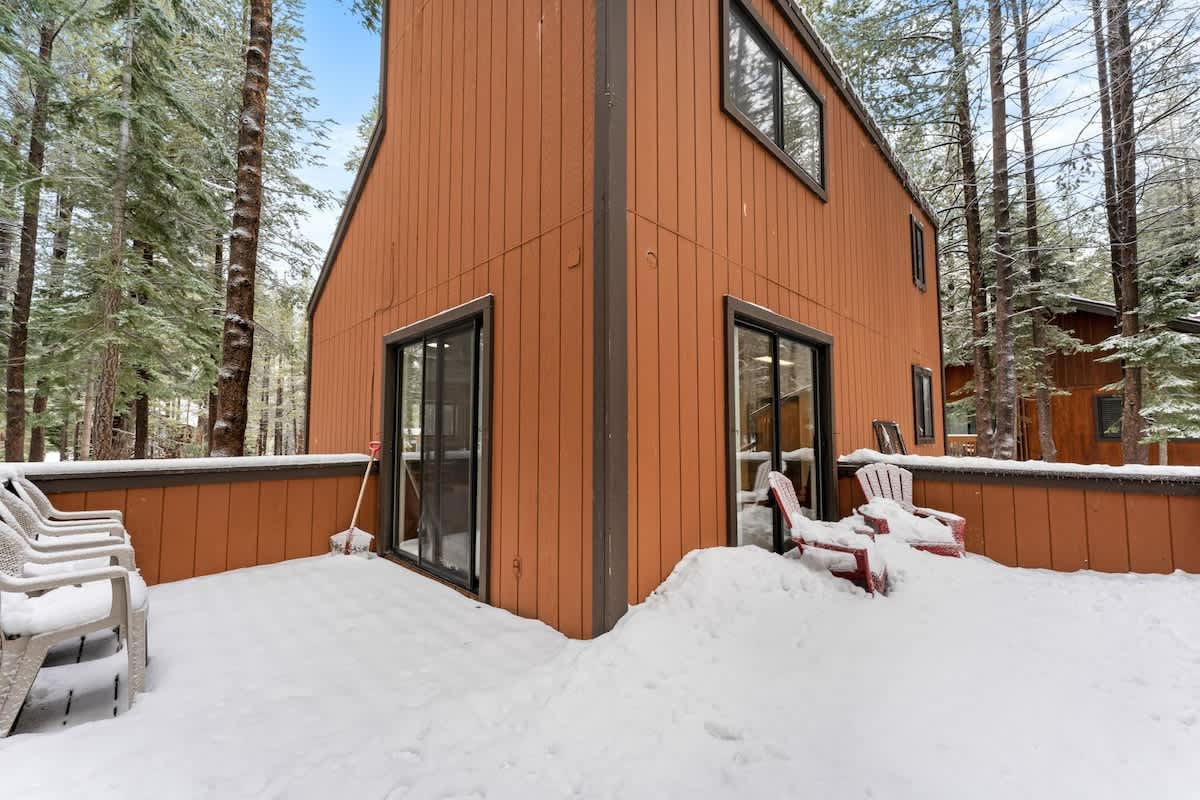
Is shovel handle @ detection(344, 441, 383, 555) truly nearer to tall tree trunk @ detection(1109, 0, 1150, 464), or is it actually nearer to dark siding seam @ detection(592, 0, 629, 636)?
dark siding seam @ detection(592, 0, 629, 636)

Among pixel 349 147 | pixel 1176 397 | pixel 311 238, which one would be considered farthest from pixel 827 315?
pixel 349 147

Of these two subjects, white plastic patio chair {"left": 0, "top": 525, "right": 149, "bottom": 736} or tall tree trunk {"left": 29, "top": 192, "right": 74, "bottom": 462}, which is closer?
white plastic patio chair {"left": 0, "top": 525, "right": 149, "bottom": 736}

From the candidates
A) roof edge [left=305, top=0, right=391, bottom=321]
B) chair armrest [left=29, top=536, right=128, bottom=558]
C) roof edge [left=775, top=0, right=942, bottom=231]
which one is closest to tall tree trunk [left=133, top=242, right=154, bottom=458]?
roof edge [left=305, top=0, right=391, bottom=321]

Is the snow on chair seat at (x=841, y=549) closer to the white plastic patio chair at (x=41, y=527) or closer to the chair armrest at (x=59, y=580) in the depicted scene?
the chair armrest at (x=59, y=580)

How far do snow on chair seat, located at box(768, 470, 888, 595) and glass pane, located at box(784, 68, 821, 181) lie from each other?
3330 mm

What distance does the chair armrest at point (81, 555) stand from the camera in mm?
2012

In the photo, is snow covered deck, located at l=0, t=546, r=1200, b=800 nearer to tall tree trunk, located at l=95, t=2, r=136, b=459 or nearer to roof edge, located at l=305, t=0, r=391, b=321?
roof edge, located at l=305, t=0, r=391, b=321

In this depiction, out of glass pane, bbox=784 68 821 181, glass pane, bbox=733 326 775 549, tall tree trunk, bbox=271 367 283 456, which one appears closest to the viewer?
glass pane, bbox=733 326 775 549

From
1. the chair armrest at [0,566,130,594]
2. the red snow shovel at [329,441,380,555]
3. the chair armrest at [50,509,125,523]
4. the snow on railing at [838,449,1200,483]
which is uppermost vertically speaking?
the snow on railing at [838,449,1200,483]

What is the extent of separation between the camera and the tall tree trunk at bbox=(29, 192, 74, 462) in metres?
8.05

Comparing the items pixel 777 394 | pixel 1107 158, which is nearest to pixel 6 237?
pixel 777 394

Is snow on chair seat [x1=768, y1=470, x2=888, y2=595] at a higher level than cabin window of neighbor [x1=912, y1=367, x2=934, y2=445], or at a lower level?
lower

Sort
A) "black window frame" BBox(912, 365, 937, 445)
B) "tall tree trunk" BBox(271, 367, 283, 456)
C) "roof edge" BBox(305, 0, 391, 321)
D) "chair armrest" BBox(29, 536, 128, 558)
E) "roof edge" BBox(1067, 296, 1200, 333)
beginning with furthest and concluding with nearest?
"tall tree trunk" BBox(271, 367, 283, 456) < "roof edge" BBox(1067, 296, 1200, 333) < "black window frame" BBox(912, 365, 937, 445) < "roof edge" BBox(305, 0, 391, 321) < "chair armrest" BBox(29, 536, 128, 558)

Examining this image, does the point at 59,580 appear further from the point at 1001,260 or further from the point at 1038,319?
the point at 1038,319
